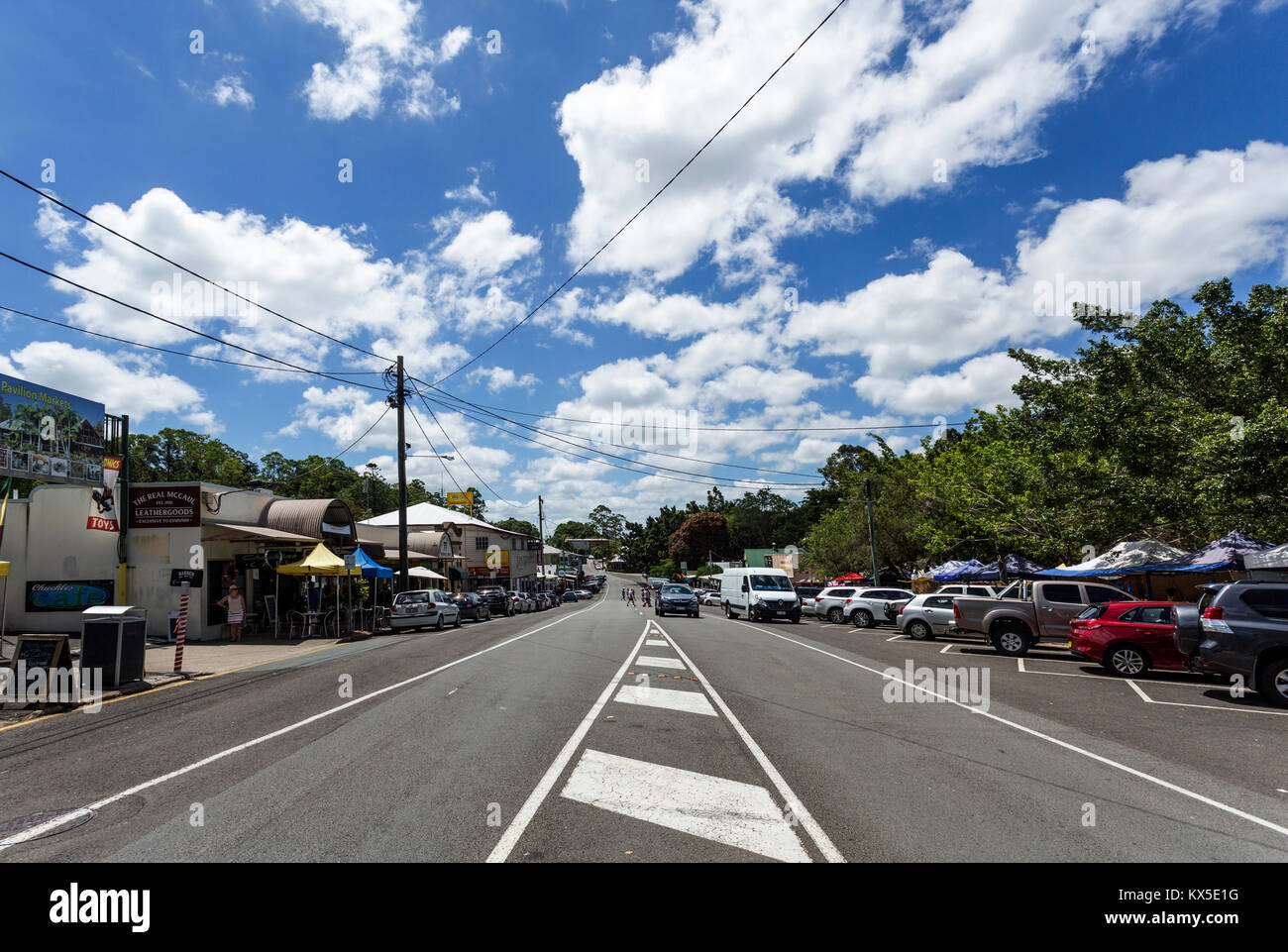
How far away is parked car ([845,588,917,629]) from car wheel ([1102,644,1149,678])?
1488 centimetres

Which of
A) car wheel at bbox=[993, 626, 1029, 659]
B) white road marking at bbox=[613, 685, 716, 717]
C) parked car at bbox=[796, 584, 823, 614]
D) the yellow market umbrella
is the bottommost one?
parked car at bbox=[796, 584, 823, 614]

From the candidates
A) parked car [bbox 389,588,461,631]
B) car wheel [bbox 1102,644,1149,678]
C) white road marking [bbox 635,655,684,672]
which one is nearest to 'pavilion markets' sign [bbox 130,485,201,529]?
parked car [bbox 389,588,461,631]

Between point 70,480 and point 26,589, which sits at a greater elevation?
point 70,480

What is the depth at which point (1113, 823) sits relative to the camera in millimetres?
5188

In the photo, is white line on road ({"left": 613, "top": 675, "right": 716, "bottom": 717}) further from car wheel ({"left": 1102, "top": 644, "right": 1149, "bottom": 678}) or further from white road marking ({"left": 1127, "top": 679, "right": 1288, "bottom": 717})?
car wheel ({"left": 1102, "top": 644, "right": 1149, "bottom": 678})

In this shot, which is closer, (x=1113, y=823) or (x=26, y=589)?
(x=1113, y=823)

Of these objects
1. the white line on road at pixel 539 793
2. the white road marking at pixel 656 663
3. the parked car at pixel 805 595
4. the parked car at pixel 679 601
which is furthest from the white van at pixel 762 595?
the white line on road at pixel 539 793

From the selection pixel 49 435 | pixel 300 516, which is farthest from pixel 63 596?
pixel 300 516

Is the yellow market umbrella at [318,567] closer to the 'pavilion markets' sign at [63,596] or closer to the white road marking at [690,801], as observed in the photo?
the 'pavilion markets' sign at [63,596]

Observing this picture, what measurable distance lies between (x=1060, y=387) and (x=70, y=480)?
2998cm

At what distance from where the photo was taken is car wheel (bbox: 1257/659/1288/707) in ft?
34.2
